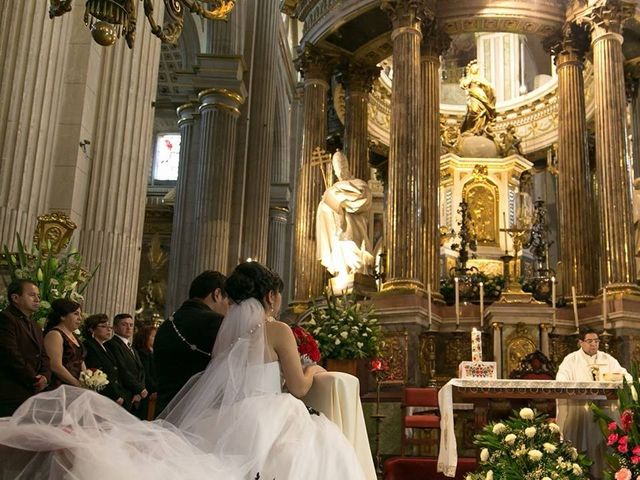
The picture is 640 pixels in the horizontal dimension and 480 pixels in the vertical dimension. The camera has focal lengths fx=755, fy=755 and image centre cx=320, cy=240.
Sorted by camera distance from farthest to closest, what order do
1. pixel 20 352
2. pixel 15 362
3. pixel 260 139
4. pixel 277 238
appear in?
1. pixel 277 238
2. pixel 260 139
3. pixel 20 352
4. pixel 15 362

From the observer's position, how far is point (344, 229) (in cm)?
1338

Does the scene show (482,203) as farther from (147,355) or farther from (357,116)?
(147,355)

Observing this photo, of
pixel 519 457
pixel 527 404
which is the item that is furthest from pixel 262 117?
pixel 519 457

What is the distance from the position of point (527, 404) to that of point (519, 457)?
3503mm

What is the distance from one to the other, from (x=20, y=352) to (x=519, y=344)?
7.93 metres

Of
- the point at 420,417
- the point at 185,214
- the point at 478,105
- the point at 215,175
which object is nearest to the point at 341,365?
the point at 420,417

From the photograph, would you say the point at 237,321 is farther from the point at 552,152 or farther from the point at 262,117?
the point at 552,152

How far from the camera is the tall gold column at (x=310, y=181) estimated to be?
46.5ft

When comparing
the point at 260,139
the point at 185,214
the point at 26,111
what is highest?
the point at 260,139

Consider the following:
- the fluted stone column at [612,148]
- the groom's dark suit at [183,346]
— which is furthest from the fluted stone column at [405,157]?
the groom's dark suit at [183,346]

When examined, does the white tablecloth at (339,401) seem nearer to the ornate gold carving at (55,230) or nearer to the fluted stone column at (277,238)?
the ornate gold carving at (55,230)

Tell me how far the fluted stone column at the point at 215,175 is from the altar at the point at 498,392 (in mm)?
8262

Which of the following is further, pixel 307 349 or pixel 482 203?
pixel 482 203

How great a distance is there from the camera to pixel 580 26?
1372 centimetres
